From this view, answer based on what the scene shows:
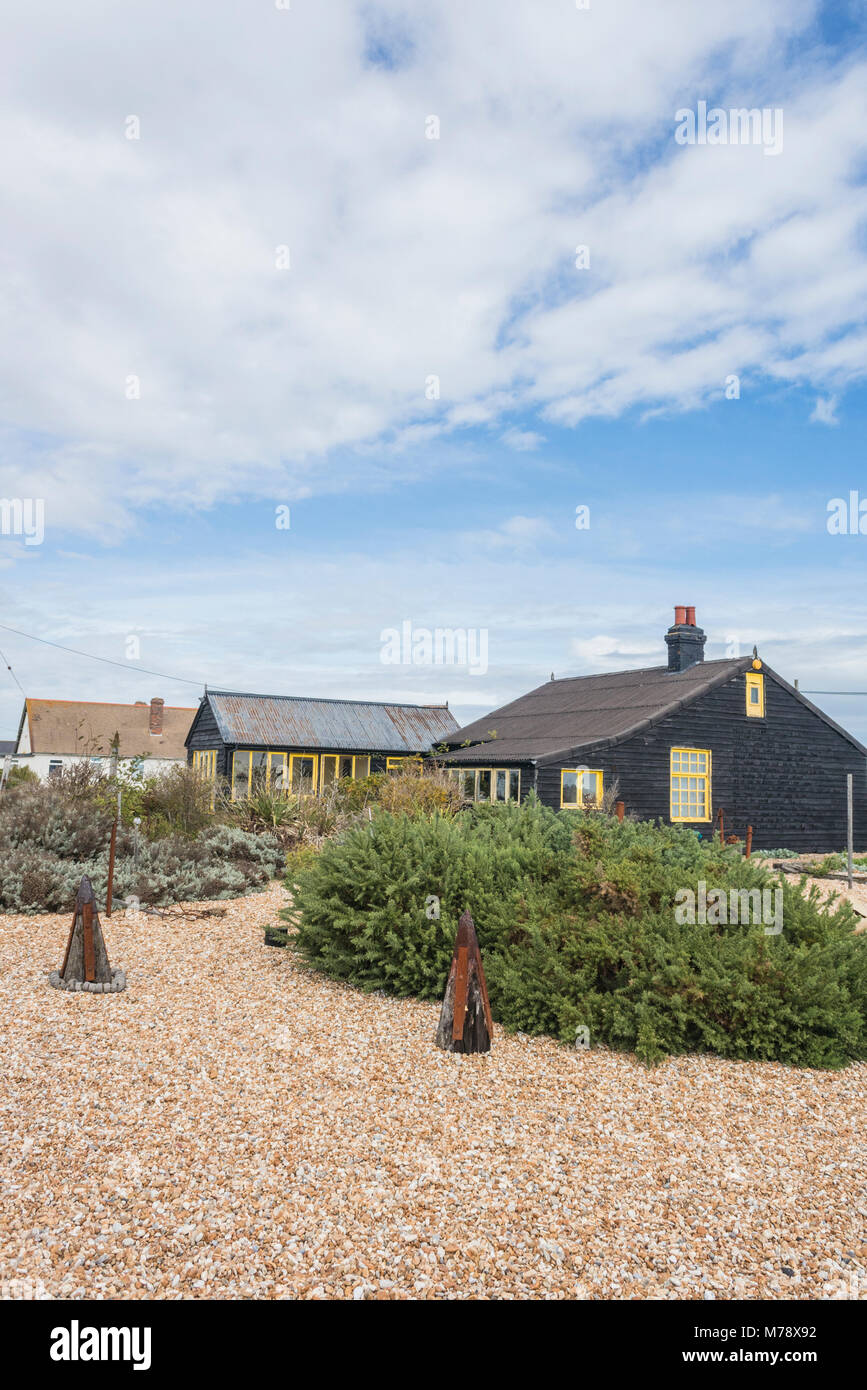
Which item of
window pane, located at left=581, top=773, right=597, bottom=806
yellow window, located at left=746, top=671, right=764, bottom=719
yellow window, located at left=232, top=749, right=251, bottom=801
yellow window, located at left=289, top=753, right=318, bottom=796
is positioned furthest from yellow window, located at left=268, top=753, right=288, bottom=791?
yellow window, located at left=746, top=671, right=764, bottom=719

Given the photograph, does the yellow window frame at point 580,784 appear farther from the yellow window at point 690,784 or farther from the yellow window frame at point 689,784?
the yellow window at point 690,784

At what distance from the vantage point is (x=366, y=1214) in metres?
3.50

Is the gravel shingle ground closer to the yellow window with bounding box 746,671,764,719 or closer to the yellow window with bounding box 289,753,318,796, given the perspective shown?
the yellow window with bounding box 746,671,764,719

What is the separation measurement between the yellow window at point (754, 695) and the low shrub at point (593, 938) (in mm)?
15003

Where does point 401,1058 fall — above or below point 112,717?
below

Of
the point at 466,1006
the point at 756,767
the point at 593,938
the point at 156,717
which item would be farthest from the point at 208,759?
the point at 466,1006

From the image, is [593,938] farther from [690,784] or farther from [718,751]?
[718,751]

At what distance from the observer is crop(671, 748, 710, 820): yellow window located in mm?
21266

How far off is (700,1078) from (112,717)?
40.9 metres

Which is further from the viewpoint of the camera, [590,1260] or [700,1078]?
[700,1078]
